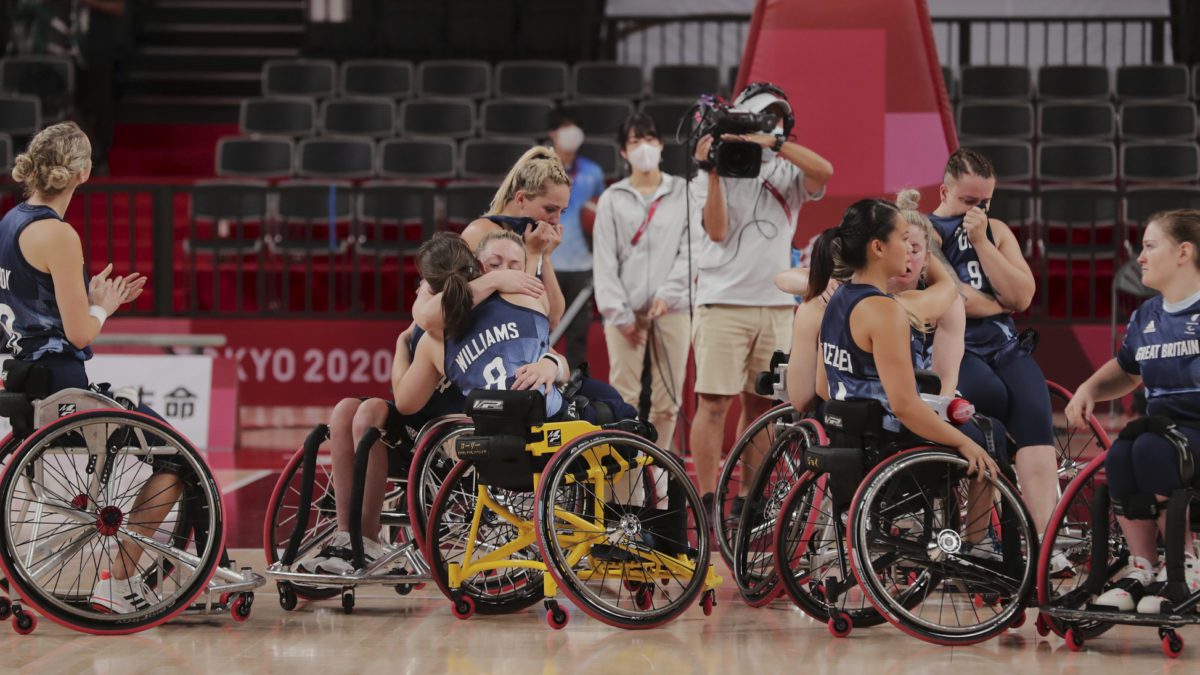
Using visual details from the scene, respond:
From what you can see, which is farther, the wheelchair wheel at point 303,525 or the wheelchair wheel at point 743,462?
Result: the wheelchair wheel at point 743,462

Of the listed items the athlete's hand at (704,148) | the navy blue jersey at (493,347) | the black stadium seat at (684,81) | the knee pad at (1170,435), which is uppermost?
the black stadium seat at (684,81)

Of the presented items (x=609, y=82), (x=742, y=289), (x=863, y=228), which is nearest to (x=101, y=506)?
(x=863, y=228)

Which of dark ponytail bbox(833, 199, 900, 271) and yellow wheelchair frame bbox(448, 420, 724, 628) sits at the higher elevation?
dark ponytail bbox(833, 199, 900, 271)

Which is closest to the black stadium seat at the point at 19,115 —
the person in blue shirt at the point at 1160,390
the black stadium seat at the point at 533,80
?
the black stadium seat at the point at 533,80

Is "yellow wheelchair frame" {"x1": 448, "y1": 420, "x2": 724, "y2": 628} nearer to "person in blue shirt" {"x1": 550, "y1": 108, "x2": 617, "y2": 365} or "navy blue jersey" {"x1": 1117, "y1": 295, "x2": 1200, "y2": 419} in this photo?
"navy blue jersey" {"x1": 1117, "y1": 295, "x2": 1200, "y2": 419}

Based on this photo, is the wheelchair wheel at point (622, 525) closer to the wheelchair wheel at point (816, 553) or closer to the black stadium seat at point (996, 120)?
the wheelchair wheel at point (816, 553)

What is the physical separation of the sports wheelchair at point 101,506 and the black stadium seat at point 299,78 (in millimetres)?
9091

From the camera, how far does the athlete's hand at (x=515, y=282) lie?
15.1 ft

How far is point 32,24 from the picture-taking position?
13.7m

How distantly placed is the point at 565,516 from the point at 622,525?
0.64 feet

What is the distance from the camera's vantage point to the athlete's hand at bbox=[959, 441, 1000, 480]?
4164 mm

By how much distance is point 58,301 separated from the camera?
14.4ft

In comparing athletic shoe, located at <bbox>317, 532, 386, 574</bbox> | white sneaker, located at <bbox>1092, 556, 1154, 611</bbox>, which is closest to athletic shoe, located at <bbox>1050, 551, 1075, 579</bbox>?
white sneaker, located at <bbox>1092, 556, 1154, 611</bbox>

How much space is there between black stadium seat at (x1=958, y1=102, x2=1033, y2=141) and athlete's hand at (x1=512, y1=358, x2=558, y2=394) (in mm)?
8503
